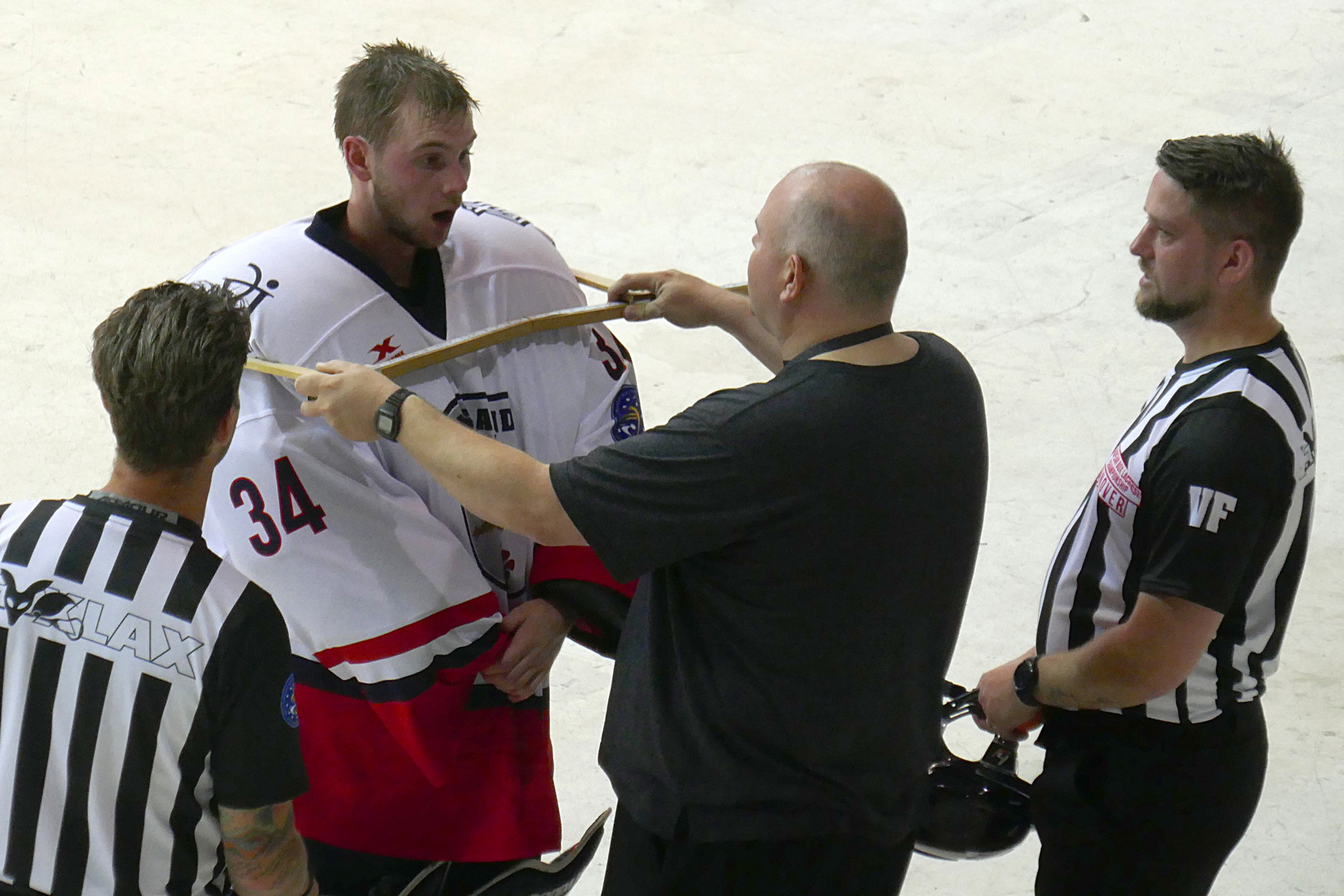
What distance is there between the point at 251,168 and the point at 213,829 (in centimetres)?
482

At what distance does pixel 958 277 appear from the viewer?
5629 mm

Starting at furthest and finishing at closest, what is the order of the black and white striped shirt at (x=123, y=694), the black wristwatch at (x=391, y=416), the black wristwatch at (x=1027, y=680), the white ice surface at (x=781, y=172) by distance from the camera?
the white ice surface at (x=781, y=172) → the black wristwatch at (x=1027, y=680) → the black wristwatch at (x=391, y=416) → the black and white striped shirt at (x=123, y=694)

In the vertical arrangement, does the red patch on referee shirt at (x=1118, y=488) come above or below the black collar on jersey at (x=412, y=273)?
below

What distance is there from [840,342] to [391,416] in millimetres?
636

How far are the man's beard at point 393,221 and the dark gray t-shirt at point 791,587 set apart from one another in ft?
2.43

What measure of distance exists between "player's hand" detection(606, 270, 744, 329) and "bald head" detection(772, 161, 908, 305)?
0.68 metres

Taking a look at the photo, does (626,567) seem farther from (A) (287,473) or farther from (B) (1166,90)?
(B) (1166,90)

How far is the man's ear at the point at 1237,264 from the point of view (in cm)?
Answer: 220

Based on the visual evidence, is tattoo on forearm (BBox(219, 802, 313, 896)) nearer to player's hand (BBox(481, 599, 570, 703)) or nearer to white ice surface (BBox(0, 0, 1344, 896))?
player's hand (BBox(481, 599, 570, 703))

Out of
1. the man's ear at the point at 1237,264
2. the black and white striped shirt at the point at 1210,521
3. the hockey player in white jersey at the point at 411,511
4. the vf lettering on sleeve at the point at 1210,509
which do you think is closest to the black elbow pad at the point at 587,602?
the hockey player in white jersey at the point at 411,511

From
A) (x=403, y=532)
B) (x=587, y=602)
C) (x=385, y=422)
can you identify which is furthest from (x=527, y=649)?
(x=385, y=422)

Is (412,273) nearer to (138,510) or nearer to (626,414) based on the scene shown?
(626,414)

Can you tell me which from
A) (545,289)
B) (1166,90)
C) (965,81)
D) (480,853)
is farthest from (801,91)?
(480,853)

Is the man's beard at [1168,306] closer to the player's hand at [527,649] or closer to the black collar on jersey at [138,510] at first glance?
the player's hand at [527,649]
